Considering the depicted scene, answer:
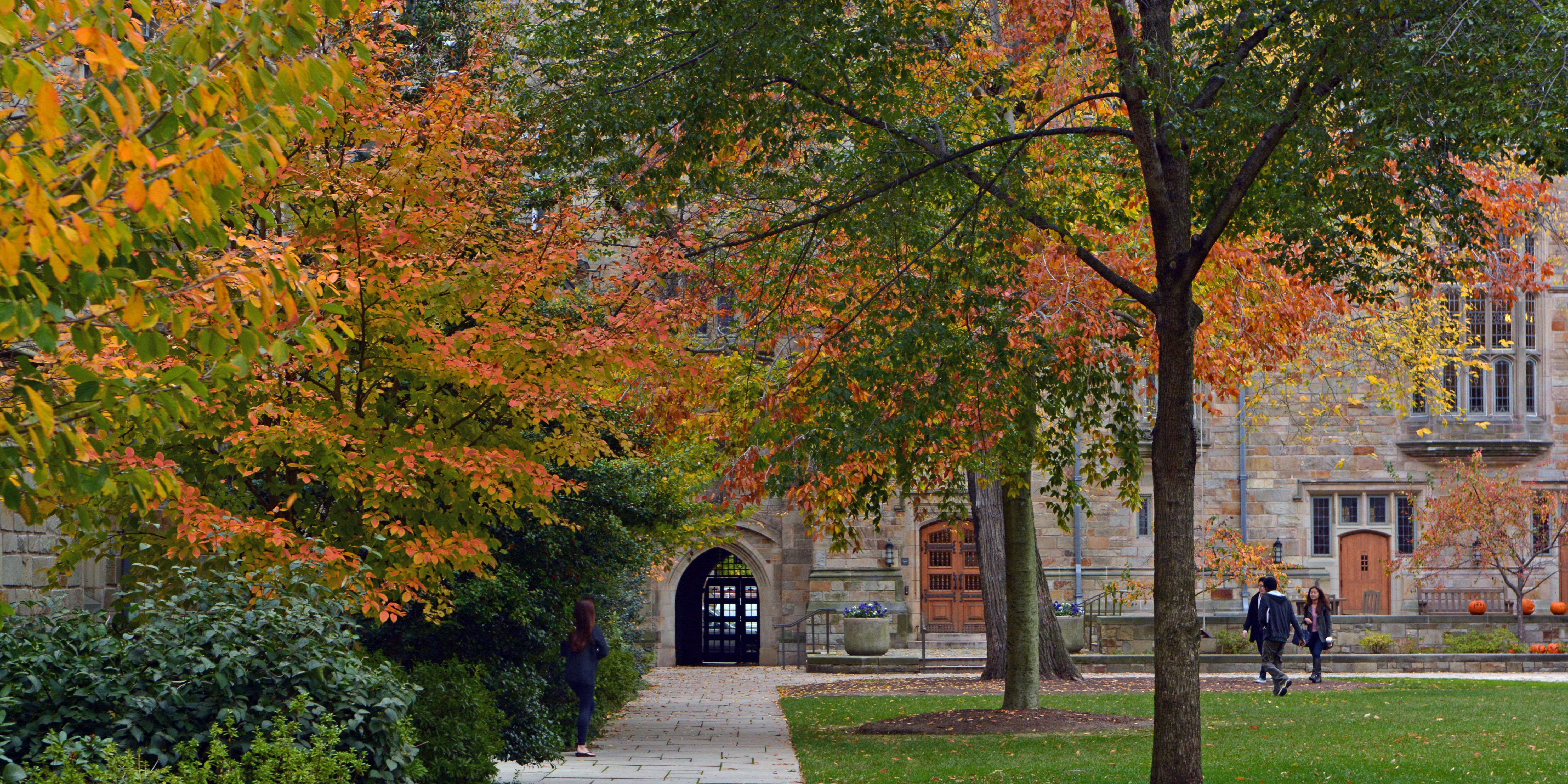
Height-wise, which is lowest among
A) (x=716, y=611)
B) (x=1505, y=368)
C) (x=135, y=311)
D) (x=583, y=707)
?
(x=716, y=611)

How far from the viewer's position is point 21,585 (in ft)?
35.3

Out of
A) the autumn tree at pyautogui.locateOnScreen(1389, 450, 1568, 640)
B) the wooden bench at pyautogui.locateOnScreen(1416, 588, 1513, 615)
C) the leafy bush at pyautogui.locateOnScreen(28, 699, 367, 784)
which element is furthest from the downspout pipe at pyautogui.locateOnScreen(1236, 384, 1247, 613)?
the leafy bush at pyautogui.locateOnScreen(28, 699, 367, 784)

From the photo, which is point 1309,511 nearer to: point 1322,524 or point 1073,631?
point 1322,524

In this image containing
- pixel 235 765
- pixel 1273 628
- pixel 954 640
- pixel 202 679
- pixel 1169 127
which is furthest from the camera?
pixel 954 640

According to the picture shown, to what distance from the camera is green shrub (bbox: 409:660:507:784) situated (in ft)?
29.6

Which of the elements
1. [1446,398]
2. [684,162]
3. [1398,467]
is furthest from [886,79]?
[1398,467]

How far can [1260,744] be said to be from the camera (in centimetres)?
1324

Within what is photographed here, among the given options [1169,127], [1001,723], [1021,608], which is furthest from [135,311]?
[1021,608]

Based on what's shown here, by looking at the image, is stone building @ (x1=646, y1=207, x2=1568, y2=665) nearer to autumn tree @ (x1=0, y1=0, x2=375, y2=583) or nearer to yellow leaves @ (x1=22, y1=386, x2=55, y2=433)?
autumn tree @ (x1=0, y1=0, x2=375, y2=583)

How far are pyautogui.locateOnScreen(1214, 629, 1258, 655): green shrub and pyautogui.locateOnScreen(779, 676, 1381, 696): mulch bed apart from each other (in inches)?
69.5

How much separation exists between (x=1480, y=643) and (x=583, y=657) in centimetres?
2170

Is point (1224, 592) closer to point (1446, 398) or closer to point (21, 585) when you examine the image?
point (1446, 398)

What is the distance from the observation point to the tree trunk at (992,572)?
909 inches

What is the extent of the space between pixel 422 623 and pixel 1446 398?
846 inches
